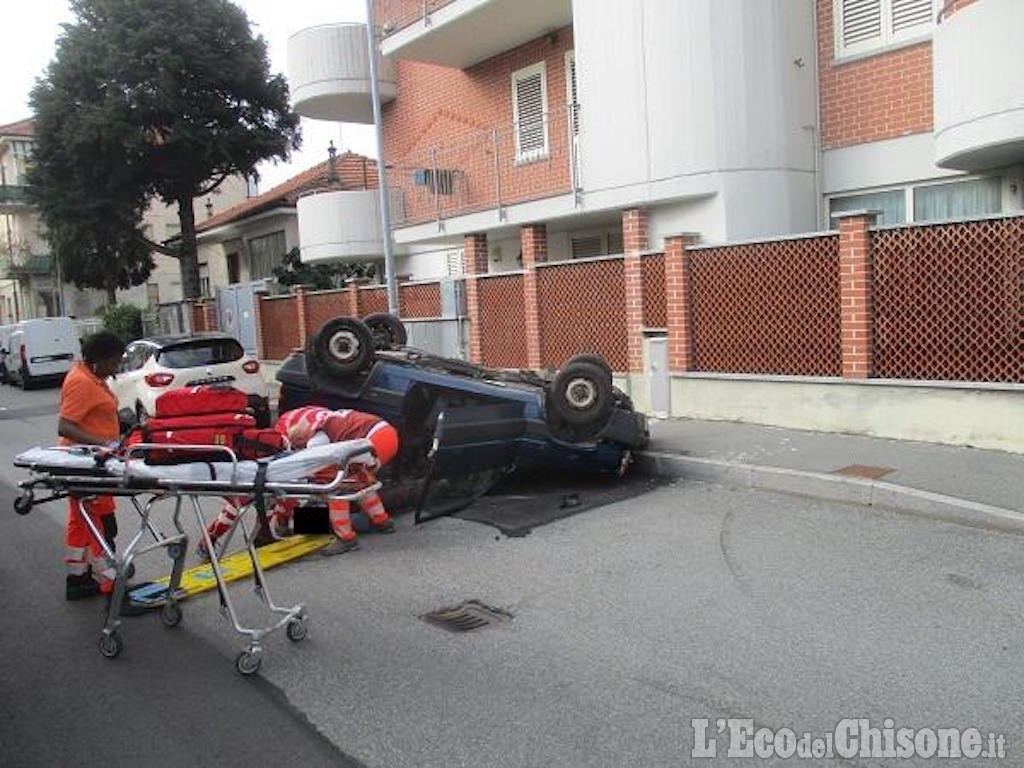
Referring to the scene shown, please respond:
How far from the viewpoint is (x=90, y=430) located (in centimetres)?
583

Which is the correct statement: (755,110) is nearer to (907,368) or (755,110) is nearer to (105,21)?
(907,368)

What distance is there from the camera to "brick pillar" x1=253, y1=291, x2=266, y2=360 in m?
21.6

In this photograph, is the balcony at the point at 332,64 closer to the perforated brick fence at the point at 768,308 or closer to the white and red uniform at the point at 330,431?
the perforated brick fence at the point at 768,308

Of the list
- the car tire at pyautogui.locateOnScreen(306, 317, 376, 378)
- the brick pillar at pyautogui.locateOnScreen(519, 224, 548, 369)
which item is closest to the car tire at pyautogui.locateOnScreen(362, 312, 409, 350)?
the car tire at pyautogui.locateOnScreen(306, 317, 376, 378)

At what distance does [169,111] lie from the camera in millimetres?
26234

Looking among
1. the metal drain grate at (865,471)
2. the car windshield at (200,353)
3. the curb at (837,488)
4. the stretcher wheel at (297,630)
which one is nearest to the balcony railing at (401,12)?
the car windshield at (200,353)

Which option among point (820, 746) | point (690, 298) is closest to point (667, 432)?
point (690, 298)

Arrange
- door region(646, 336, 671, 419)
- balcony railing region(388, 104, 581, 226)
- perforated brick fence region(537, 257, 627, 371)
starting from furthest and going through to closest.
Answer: balcony railing region(388, 104, 581, 226), perforated brick fence region(537, 257, 627, 371), door region(646, 336, 671, 419)

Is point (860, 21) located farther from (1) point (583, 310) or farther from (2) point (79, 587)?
(2) point (79, 587)

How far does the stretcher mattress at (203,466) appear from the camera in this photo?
15.1 feet

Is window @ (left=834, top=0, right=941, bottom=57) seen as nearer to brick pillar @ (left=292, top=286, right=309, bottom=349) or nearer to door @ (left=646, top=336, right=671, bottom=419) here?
door @ (left=646, top=336, right=671, bottom=419)

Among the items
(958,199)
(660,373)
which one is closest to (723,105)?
(958,199)

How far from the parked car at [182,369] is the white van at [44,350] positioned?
46.0 feet

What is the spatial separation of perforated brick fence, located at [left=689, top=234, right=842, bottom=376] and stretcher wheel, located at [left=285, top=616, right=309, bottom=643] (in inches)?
250
